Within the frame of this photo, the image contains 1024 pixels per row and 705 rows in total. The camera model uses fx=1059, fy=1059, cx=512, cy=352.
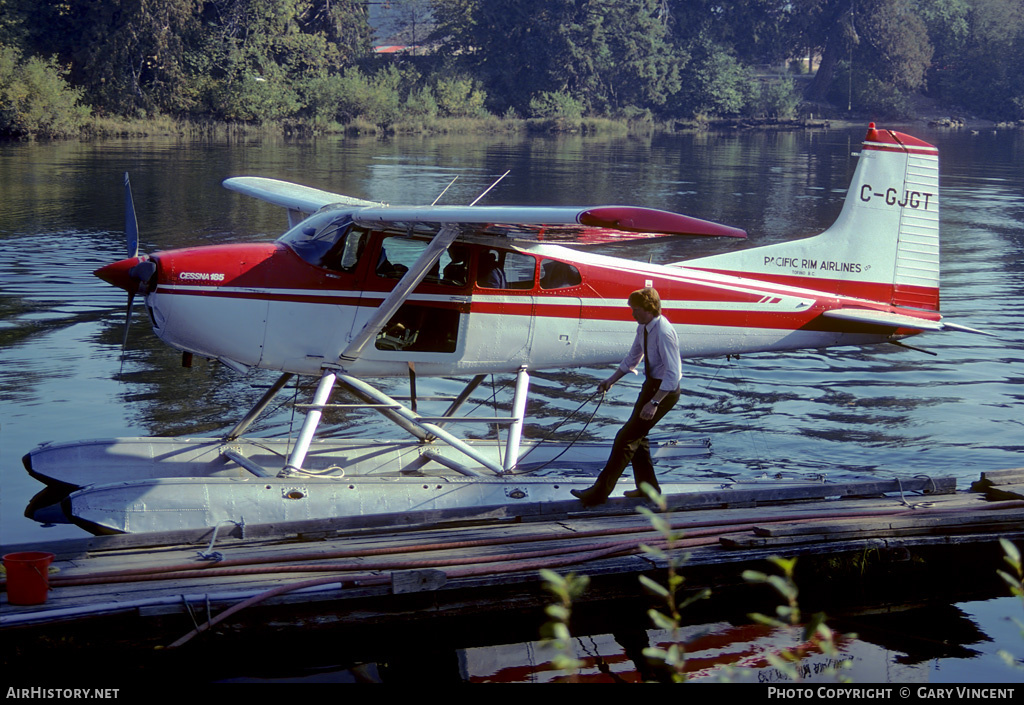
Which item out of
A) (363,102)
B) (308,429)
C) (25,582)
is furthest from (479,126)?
(25,582)

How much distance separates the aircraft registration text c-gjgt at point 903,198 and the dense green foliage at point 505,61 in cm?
4451

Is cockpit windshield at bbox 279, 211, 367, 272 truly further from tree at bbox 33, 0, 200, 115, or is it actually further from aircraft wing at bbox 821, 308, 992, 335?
tree at bbox 33, 0, 200, 115

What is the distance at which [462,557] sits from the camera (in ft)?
22.4

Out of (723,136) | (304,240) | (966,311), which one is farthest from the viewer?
(723,136)

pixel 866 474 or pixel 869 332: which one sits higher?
pixel 869 332

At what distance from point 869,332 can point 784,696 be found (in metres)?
4.81

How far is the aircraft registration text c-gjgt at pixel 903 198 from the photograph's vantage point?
9961 millimetres

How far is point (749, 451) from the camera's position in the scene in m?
11.0

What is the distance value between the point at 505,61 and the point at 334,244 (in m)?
71.9

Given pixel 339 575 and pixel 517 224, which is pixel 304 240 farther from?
pixel 339 575

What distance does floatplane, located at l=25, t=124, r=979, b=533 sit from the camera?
7883 millimetres

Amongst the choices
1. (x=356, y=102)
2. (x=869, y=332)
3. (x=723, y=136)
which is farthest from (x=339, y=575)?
(x=723, y=136)

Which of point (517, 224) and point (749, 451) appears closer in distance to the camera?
point (517, 224)

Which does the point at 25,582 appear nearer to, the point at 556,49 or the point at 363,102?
the point at 363,102
